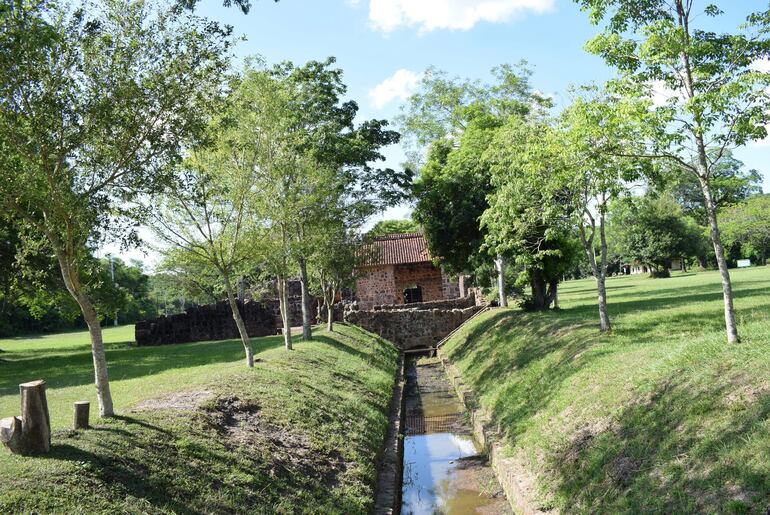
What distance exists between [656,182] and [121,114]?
9.00 metres

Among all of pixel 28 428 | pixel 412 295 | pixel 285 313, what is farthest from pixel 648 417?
pixel 412 295

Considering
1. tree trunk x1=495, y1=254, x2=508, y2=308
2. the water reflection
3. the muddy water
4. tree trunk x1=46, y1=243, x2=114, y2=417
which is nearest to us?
tree trunk x1=46, y1=243, x2=114, y2=417

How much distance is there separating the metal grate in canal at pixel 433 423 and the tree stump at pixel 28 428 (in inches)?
417

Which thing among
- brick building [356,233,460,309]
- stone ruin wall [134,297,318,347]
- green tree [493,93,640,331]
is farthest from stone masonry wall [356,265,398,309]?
green tree [493,93,640,331]

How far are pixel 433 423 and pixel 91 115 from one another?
1180cm

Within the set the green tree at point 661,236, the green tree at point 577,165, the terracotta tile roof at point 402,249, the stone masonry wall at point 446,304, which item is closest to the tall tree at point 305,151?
the green tree at point 577,165

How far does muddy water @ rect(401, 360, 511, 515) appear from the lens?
401 inches

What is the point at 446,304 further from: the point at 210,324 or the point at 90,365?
the point at 90,365

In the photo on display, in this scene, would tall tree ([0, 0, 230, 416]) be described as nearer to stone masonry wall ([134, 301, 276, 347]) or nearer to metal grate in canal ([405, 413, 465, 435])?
metal grate in canal ([405, 413, 465, 435])

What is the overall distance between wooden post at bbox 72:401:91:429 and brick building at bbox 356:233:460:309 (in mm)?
33109

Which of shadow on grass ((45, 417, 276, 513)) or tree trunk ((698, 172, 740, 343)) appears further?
tree trunk ((698, 172, 740, 343))

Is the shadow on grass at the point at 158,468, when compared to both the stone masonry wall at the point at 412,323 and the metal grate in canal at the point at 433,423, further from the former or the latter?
the stone masonry wall at the point at 412,323

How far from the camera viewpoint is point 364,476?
967 cm

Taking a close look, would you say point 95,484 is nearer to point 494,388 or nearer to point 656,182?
point 656,182
